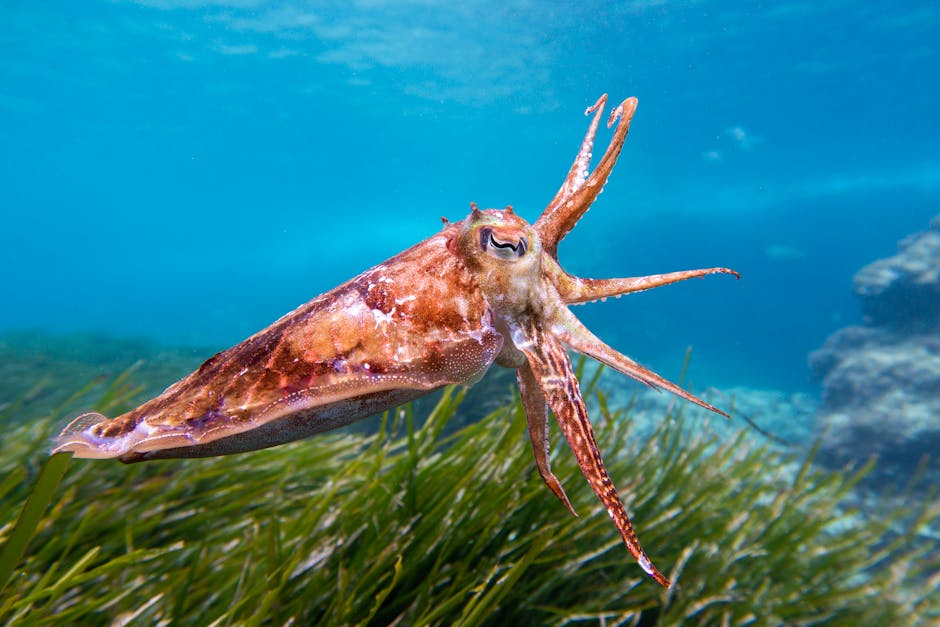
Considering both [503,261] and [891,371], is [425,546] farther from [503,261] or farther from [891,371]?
[891,371]

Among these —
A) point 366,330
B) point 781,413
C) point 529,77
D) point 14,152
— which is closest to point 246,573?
point 366,330

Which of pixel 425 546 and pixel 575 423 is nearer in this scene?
pixel 575 423

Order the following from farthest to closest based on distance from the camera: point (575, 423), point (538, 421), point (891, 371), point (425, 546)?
point (891, 371) → point (425, 546) → point (538, 421) → point (575, 423)

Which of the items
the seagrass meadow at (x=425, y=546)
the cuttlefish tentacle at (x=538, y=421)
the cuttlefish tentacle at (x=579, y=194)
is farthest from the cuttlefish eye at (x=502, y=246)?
the seagrass meadow at (x=425, y=546)

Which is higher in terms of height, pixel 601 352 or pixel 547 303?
pixel 547 303

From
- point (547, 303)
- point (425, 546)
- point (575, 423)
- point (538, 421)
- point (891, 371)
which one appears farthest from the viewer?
A: point (891, 371)

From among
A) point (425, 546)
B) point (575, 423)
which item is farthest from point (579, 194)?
point (425, 546)

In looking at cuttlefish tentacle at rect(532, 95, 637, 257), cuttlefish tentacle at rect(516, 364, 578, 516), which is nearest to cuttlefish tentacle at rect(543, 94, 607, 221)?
cuttlefish tentacle at rect(532, 95, 637, 257)
